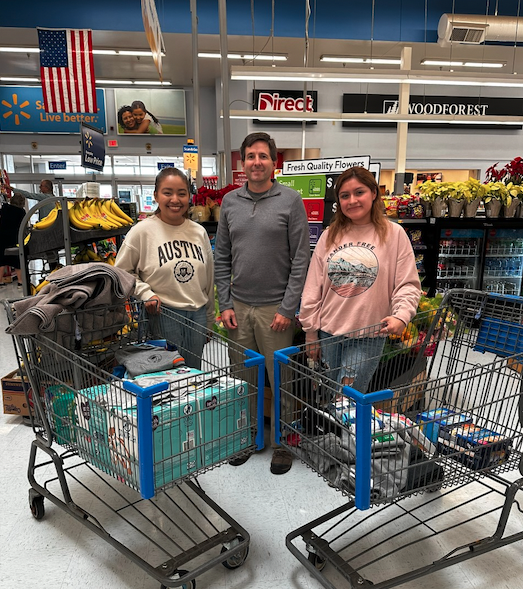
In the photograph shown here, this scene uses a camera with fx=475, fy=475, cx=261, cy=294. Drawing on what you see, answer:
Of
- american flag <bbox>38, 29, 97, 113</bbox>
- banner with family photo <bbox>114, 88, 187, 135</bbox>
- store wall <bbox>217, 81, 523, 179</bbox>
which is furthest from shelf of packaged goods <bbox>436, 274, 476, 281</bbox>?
banner with family photo <bbox>114, 88, 187, 135</bbox>

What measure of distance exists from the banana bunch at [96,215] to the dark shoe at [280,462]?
7.54 feet

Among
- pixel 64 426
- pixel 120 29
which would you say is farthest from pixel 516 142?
pixel 64 426

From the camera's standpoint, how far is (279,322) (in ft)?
→ 8.78

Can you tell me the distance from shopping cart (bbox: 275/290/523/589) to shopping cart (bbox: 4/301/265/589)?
24 centimetres

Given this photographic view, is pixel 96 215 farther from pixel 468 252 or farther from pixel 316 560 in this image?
pixel 468 252

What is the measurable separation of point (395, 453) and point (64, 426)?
4.61 feet

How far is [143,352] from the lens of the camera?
84.9 inches

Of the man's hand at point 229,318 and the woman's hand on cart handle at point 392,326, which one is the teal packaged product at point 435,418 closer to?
the woman's hand on cart handle at point 392,326

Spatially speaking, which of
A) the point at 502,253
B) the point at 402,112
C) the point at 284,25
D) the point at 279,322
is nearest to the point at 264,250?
the point at 279,322

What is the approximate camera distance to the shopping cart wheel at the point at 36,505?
2.34 m

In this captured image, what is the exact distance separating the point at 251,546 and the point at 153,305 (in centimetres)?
124

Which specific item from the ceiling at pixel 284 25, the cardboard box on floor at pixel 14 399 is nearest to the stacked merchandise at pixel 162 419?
the cardboard box on floor at pixel 14 399

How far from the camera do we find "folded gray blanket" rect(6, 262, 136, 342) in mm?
1960

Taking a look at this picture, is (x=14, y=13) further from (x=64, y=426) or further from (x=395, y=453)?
(x=395, y=453)
